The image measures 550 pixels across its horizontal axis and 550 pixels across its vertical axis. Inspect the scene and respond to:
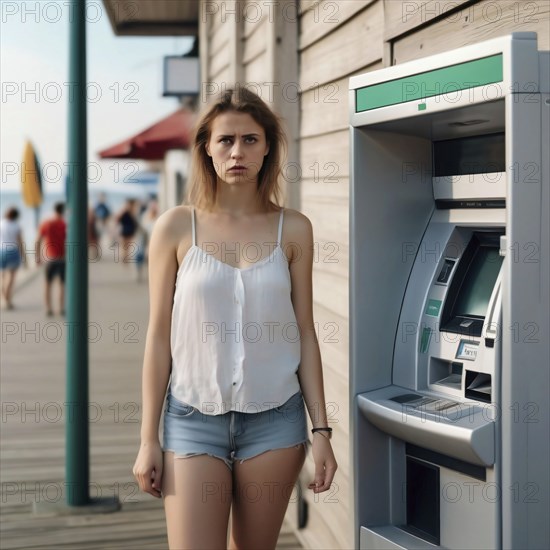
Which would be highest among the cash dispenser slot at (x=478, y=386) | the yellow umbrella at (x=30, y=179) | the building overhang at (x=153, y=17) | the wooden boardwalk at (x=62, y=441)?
the building overhang at (x=153, y=17)

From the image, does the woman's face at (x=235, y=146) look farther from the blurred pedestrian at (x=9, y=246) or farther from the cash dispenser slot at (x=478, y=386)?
the blurred pedestrian at (x=9, y=246)

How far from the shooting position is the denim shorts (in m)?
2.32

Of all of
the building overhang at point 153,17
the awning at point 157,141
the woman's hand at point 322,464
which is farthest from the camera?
the awning at point 157,141

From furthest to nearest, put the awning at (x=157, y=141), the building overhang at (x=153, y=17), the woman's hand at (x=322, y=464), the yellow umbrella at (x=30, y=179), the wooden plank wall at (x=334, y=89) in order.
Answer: the yellow umbrella at (x=30, y=179)
the awning at (x=157, y=141)
the building overhang at (x=153, y=17)
the wooden plank wall at (x=334, y=89)
the woman's hand at (x=322, y=464)

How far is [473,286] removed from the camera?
2334mm

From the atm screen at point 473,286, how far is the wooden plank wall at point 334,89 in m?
0.55

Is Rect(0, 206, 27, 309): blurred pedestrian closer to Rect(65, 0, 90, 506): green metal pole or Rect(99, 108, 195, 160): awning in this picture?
Rect(99, 108, 195, 160): awning

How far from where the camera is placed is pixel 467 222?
235cm

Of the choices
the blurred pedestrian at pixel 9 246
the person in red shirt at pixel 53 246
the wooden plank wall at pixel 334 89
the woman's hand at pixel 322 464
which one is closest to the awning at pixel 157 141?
the person in red shirt at pixel 53 246

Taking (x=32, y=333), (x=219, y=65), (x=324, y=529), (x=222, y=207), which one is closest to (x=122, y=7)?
(x=219, y=65)

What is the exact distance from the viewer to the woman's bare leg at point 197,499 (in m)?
2.31

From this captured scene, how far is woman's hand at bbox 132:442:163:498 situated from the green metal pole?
2.78 meters

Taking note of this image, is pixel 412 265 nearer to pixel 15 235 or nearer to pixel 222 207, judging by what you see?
pixel 222 207

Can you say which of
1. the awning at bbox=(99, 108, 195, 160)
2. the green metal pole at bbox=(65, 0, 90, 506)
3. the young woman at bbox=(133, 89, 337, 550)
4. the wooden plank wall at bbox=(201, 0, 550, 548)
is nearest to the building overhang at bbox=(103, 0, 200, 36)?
the awning at bbox=(99, 108, 195, 160)
